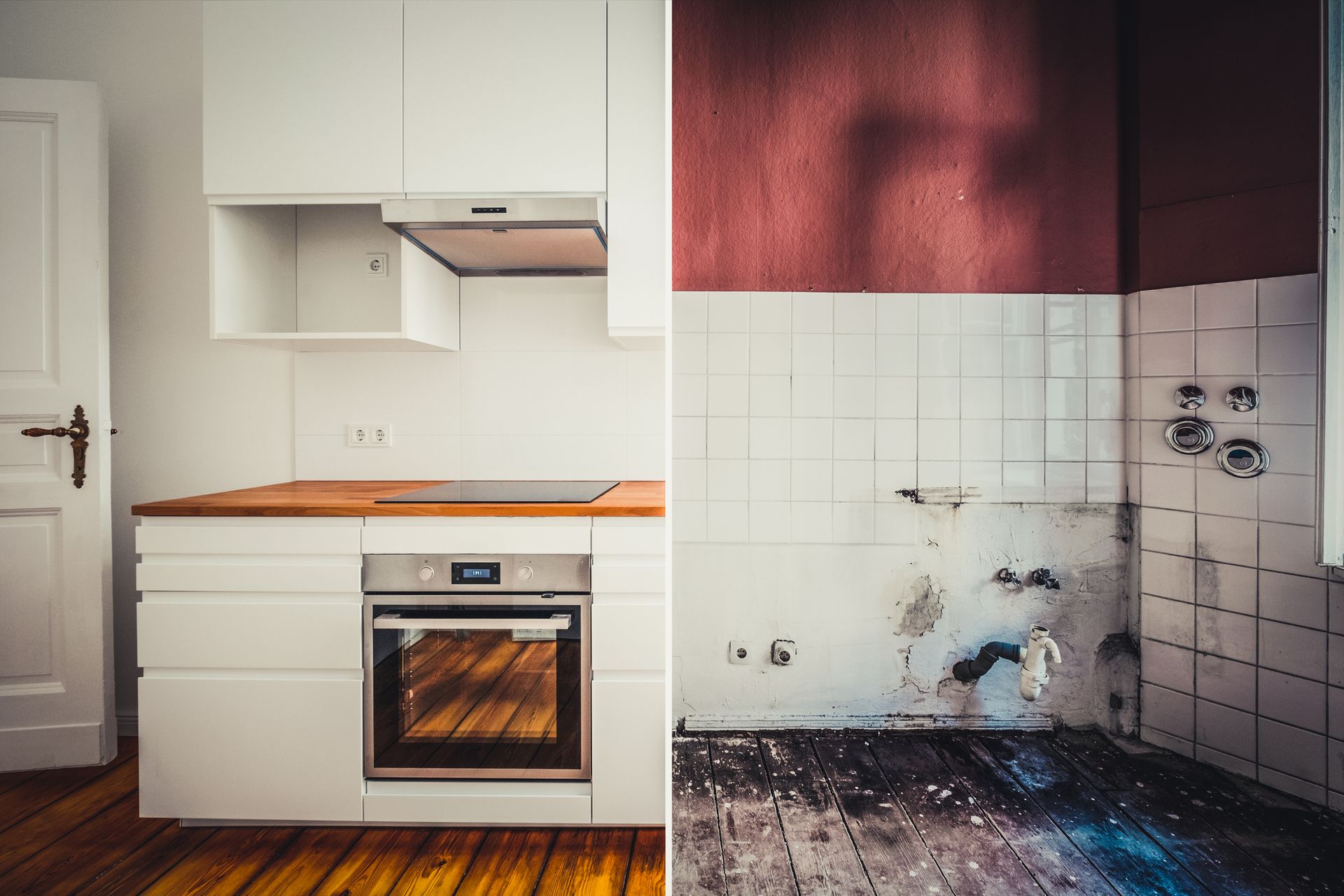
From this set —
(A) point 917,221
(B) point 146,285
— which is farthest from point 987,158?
(B) point 146,285

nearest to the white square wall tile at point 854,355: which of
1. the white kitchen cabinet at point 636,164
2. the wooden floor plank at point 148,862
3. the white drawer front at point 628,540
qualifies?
the white kitchen cabinet at point 636,164

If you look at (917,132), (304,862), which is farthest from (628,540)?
(917,132)

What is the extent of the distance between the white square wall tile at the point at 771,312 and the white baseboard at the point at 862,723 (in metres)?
1.37

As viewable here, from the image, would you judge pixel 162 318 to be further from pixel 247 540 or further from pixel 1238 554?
pixel 1238 554

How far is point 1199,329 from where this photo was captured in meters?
1.98

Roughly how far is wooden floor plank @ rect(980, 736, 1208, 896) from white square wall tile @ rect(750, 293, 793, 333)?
1602 millimetres

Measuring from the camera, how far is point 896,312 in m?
2.19

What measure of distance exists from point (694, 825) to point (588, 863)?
0.32m

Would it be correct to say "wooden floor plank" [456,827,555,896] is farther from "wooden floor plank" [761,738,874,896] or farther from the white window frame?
the white window frame

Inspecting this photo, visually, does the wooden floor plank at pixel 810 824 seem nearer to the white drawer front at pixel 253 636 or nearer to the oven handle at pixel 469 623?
the oven handle at pixel 469 623

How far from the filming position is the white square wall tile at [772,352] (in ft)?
7.22

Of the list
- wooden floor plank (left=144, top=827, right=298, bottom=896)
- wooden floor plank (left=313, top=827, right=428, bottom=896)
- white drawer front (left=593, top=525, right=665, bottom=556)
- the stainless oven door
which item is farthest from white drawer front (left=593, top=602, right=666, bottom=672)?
wooden floor plank (left=144, top=827, right=298, bottom=896)

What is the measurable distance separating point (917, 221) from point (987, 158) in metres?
0.33

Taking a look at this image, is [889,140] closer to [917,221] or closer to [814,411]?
[917,221]
